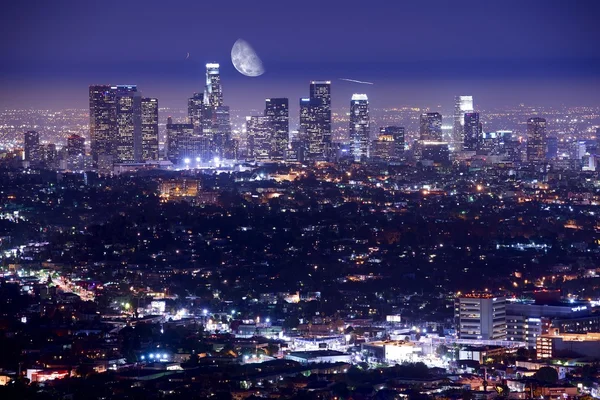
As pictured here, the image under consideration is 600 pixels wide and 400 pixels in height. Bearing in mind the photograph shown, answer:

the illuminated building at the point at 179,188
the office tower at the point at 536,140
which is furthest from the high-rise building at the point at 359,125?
the illuminated building at the point at 179,188

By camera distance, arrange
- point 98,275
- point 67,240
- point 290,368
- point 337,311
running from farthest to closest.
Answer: point 67,240 < point 98,275 < point 337,311 < point 290,368

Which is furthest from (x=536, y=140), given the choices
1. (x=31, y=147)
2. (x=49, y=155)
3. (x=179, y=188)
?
(x=31, y=147)

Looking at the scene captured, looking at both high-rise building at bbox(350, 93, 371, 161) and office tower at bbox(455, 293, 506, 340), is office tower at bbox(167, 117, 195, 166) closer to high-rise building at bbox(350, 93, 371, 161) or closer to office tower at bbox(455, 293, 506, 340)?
high-rise building at bbox(350, 93, 371, 161)

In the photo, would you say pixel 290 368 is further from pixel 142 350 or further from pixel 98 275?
pixel 98 275

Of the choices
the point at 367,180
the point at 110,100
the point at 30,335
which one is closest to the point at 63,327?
the point at 30,335

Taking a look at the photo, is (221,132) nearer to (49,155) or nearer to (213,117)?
(213,117)

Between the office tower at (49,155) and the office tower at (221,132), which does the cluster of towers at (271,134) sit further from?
the office tower at (49,155)
